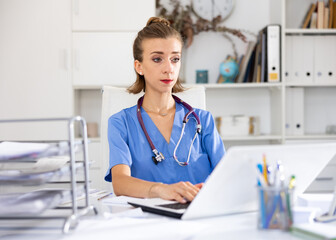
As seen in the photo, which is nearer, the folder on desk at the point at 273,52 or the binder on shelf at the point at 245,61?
the folder on desk at the point at 273,52

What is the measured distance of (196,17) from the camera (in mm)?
3342

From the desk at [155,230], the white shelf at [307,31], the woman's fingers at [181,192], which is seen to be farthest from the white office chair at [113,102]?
the white shelf at [307,31]

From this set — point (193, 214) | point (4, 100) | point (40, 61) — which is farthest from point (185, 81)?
point (193, 214)

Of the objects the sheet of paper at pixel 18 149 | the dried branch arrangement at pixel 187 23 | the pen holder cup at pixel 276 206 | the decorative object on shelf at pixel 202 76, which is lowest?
the pen holder cup at pixel 276 206

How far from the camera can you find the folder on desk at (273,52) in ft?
10.1

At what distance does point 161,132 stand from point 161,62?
0.88ft

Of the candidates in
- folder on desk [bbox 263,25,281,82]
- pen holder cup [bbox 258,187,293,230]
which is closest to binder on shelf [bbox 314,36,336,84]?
folder on desk [bbox 263,25,281,82]

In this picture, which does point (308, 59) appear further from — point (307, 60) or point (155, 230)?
point (155, 230)

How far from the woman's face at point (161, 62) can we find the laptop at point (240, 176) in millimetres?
680

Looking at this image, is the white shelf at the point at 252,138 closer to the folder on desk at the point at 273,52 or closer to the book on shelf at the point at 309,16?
the folder on desk at the point at 273,52

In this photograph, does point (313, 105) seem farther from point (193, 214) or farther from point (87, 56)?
point (193, 214)

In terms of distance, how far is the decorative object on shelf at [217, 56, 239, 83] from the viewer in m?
3.18

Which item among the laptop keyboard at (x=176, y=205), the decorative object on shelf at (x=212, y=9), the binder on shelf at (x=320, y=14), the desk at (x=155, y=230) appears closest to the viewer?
the desk at (x=155, y=230)

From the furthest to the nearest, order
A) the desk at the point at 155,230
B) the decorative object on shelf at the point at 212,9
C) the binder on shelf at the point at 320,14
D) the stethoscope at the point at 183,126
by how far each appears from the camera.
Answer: the decorative object on shelf at the point at 212,9 → the binder on shelf at the point at 320,14 → the stethoscope at the point at 183,126 → the desk at the point at 155,230
